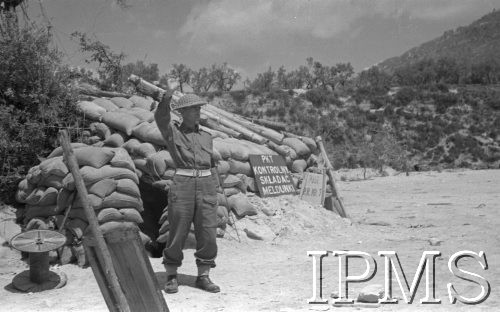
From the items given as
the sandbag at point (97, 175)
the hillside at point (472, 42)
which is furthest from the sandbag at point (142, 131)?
the hillside at point (472, 42)

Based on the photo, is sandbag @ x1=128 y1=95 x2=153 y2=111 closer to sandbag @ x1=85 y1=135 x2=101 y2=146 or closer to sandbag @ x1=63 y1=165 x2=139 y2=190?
sandbag @ x1=85 y1=135 x2=101 y2=146

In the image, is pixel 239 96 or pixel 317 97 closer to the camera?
pixel 317 97

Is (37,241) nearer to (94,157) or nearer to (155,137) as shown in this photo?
(94,157)

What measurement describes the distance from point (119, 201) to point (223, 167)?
168cm

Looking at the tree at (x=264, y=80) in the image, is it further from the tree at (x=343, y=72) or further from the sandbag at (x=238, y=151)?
the sandbag at (x=238, y=151)

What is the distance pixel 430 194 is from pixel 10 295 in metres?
9.87

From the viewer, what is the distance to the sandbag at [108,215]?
17.7 ft

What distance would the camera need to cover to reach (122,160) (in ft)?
19.5

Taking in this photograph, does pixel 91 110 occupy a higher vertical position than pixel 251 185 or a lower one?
higher

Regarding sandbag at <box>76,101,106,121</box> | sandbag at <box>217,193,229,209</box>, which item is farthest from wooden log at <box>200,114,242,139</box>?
sandbag at <box>217,193,229,209</box>

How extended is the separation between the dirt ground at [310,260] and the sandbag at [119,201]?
24.2 inches

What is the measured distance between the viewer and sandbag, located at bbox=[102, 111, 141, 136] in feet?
22.1

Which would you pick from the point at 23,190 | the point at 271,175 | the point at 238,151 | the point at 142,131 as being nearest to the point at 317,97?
the point at 271,175

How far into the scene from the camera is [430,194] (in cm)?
1259
